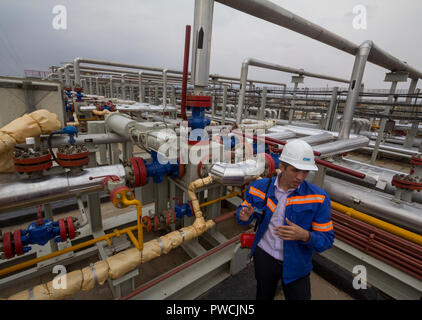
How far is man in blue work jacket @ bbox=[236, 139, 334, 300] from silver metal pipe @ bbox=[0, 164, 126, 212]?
0.98m

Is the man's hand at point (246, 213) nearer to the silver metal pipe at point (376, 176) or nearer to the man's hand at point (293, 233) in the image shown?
the man's hand at point (293, 233)

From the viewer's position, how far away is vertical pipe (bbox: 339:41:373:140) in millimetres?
2463

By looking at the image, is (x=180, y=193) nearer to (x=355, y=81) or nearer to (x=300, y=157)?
(x=300, y=157)

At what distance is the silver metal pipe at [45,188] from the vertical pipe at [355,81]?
9.15 feet

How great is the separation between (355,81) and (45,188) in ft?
10.7

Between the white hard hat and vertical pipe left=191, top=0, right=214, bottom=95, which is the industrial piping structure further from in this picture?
the white hard hat

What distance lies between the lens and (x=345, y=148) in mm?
2348

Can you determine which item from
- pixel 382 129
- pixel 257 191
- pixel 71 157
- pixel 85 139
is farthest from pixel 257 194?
pixel 382 129

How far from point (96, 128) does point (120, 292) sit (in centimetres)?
207

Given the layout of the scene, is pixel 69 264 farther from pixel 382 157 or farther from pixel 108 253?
pixel 382 157

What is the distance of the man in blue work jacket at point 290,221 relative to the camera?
97cm

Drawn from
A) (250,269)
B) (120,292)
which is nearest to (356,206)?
(250,269)

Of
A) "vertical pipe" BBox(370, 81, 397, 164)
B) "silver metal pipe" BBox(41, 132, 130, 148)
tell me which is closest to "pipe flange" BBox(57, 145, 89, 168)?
"silver metal pipe" BBox(41, 132, 130, 148)

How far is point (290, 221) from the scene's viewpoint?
100 centimetres
